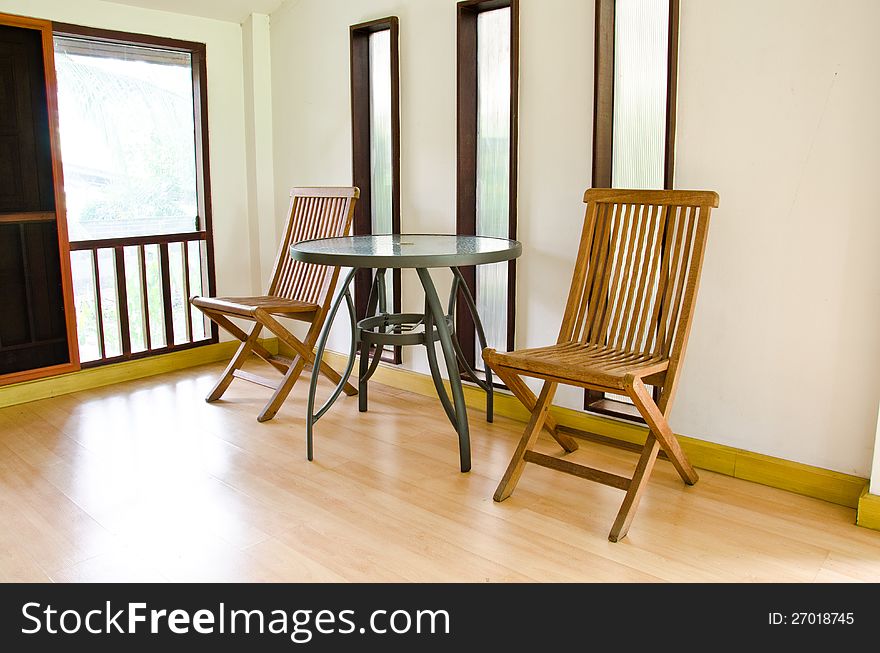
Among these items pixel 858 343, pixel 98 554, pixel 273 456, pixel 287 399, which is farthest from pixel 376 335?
pixel 858 343

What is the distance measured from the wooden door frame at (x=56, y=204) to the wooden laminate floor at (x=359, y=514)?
0.46m

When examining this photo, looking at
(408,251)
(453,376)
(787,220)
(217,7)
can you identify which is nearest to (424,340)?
(453,376)

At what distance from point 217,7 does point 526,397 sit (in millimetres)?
3122

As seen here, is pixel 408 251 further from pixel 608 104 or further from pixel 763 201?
pixel 763 201

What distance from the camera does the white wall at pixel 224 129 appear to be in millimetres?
4751

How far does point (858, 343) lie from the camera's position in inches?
116

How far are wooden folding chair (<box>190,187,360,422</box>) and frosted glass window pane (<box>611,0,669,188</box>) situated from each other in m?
1.44

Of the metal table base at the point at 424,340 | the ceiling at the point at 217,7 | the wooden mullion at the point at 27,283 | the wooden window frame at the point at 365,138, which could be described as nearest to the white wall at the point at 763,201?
the metal table base at the point at 424,340

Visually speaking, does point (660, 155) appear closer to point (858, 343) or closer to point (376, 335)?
point (858, 343)

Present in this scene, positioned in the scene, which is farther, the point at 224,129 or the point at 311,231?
the point at 224,129

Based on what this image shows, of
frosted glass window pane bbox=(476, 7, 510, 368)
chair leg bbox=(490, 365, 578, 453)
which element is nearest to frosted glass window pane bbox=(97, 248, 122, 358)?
frosted glass window pane bbox=(476, 7, 510, 368)

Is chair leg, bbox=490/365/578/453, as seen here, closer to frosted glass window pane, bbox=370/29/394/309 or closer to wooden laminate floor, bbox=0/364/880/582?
wooden laminate floor, bbox=0/364/880/582

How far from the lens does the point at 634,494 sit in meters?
2.77
